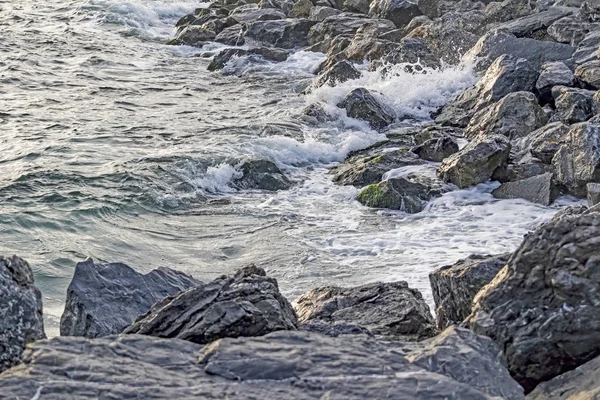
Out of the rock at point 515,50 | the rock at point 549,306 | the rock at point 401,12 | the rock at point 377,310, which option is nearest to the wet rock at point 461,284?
the rock at point 377,310

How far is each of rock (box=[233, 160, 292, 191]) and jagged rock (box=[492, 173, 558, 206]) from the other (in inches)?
128

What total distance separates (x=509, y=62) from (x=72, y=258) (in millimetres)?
8730

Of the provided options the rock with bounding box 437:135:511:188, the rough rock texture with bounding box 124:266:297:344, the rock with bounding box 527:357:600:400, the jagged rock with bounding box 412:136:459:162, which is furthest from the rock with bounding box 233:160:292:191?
the rock with bounding box 527:357:600:400

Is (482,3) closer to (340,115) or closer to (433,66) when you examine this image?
(433,66)

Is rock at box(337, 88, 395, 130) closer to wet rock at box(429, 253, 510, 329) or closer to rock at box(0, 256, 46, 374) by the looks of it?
wet rock at box(429, 253, 510, 329)

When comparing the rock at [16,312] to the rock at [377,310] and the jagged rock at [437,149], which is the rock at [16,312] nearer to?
the rock at [377,310]

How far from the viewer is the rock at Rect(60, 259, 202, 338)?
6.12 meters

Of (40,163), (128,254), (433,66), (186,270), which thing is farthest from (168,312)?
(433,66)

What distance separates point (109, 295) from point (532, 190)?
6909 millimetres

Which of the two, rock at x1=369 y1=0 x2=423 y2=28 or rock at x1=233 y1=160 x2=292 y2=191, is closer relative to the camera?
rock at x1=233 y1=160 x2=292 y2=191

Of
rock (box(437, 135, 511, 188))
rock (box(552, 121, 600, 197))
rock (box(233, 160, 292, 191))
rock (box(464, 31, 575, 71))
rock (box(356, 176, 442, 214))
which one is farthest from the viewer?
rock (box(464, 31, 575, 71))

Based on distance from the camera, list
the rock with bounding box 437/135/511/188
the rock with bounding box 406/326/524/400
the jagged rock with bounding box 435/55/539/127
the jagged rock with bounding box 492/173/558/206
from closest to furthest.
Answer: the rock with bounding box 406/326/524/400 → the jagged rock with bounding box 492/173/558/206 → the rock with bounding box 437/135/511/188 → the jagged rock with bounding box 435/55/539/127

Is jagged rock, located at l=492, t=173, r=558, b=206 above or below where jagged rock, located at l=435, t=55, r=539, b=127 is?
below

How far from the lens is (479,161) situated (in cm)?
1208
